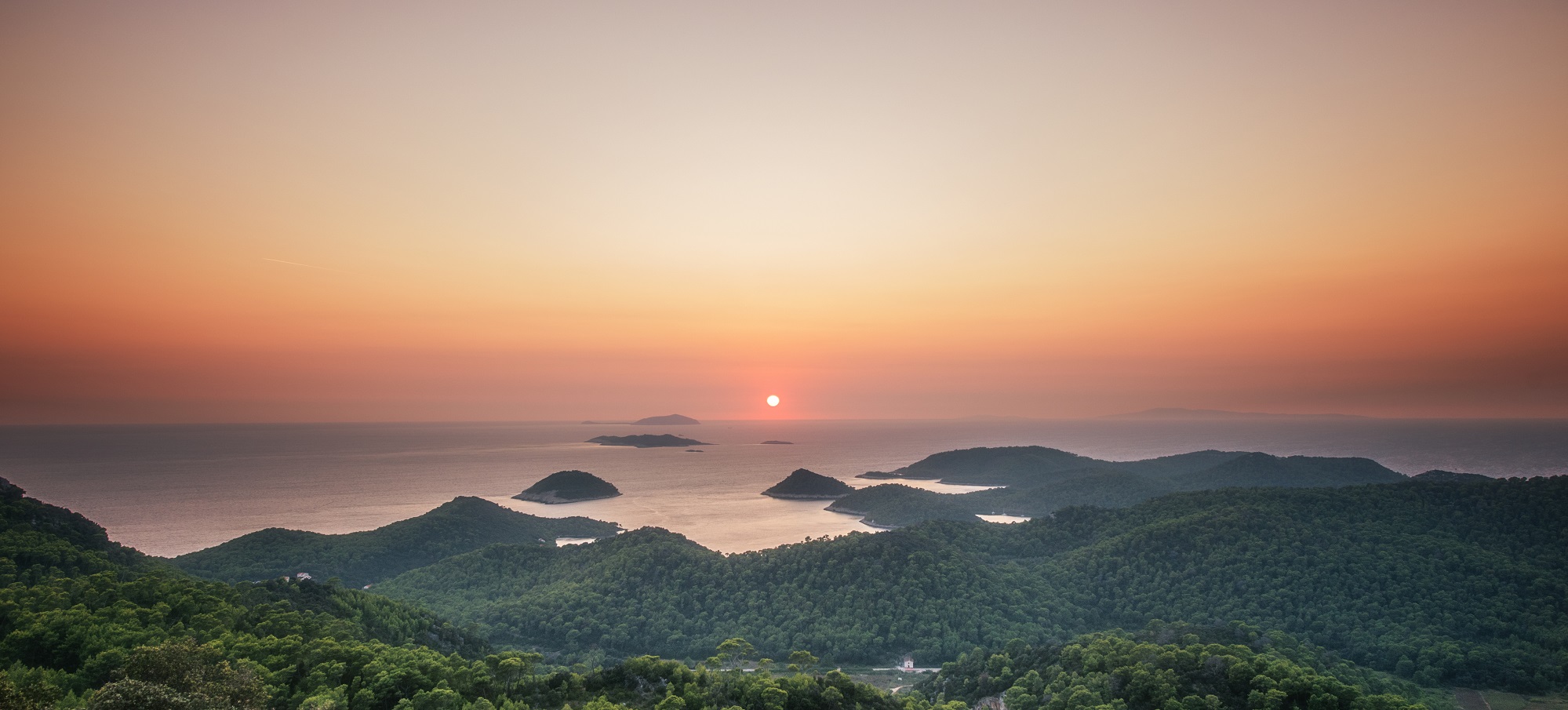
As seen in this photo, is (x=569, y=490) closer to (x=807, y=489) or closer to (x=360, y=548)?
(x=807, y=489)

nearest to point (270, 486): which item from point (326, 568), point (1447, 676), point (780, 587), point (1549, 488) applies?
point (326, 568)

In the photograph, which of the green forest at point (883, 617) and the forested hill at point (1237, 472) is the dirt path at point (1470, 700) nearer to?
the green forest at point (883, 617)

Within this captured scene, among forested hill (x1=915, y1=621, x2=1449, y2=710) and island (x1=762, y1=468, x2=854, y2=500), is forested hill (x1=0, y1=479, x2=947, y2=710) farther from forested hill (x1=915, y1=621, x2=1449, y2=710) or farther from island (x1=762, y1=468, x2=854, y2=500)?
island (x1=762, y1=468, x2=854, y2=500)

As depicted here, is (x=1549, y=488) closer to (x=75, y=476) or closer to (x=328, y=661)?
(x=328, y=661)

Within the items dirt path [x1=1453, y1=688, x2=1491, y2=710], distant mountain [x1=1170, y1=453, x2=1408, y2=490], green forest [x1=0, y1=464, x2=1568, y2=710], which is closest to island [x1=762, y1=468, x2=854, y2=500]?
distant mountain [x1=1170, y1=453, x2=1408, y2=490]

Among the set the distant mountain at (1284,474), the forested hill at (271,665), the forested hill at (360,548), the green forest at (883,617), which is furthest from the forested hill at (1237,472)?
the forested hill at (271,665)

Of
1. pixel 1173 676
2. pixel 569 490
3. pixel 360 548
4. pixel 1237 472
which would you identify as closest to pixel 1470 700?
pixel 1173 676
